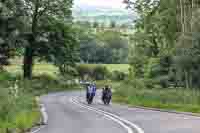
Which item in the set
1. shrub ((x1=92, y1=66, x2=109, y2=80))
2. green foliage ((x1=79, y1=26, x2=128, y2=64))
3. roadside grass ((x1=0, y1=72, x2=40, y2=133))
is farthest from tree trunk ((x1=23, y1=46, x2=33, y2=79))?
green foliage ((x1=79, y1=26, x2=128, y2=64))

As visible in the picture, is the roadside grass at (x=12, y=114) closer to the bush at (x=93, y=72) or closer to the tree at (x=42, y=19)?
the tree at (x=42, y=19)

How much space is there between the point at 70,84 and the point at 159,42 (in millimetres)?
29829

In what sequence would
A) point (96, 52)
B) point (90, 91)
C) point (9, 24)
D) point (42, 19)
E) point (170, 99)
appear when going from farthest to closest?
point (96, 52), point (42, 19), point (90, 91), point (170, 99), point (9, 24)

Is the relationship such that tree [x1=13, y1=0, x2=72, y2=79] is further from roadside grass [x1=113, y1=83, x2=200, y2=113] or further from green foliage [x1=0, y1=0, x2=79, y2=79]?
roadside grass [x1=113, y1=83, x2=200, y2=113]

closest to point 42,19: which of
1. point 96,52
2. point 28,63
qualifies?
point 28,63

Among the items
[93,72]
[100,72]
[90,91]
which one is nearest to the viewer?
[90,91]

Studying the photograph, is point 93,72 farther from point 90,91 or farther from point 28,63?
point 90,91

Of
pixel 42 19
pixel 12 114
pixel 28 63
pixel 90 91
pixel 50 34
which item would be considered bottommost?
pixel 90 91

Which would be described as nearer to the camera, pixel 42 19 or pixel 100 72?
pixel 42 19

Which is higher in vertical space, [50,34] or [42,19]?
[42,19]

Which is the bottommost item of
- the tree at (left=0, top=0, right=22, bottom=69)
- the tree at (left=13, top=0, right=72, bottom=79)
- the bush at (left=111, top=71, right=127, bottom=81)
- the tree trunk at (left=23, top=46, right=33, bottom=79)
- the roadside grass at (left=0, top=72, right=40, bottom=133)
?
the bush at (left=111, top=71, right=127, bottom=81)

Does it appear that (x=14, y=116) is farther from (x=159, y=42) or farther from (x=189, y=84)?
(x=159, y=42)

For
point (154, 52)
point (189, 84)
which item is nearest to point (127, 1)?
point (154, 52)

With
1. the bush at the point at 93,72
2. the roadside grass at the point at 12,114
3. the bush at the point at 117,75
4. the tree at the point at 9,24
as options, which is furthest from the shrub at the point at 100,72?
the roadside grass at the point at 12,114
